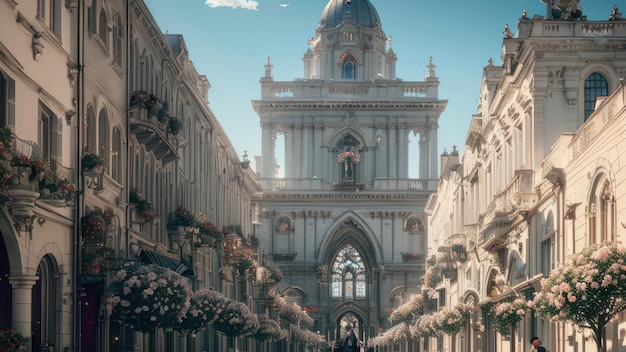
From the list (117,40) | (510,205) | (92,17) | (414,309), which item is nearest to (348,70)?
A: (414,309)

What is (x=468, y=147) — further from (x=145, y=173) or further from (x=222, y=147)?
(x=145, y=173)

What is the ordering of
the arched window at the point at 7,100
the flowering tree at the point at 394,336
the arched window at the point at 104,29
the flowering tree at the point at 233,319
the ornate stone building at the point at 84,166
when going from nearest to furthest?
the arched window at the point at 7,100, the ornate stone building at the point at 84,166, the arched window at the point at 104,29, the flowering tree at the point at 233,319, the flowering tree at the point at 394,336

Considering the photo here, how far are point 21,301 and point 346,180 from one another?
88.8m

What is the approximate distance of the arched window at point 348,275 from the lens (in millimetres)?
117125

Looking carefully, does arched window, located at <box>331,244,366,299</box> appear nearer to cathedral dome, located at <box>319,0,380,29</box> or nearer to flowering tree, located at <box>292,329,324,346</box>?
flowering tree, located at <box>292,329,324,346</box>

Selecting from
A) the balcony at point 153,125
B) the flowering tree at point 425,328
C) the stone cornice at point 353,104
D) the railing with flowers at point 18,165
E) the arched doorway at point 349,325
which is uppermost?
the stone cornice at point 353,104

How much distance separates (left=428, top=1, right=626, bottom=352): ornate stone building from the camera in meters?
30.0

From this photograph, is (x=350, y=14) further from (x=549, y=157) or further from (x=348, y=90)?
(x=549, y=157)

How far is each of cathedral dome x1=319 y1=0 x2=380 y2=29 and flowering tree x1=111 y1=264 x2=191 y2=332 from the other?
8755 centimetres

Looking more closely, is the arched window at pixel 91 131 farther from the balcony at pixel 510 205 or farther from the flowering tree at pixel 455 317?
the flowering tree at pixel 455 317

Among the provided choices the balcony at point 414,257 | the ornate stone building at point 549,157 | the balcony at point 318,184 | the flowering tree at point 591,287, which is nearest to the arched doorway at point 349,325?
the balcony at point 414,257

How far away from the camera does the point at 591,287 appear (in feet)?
79.7

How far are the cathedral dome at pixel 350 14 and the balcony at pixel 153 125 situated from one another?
75.6m

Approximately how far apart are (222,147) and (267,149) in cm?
4495
